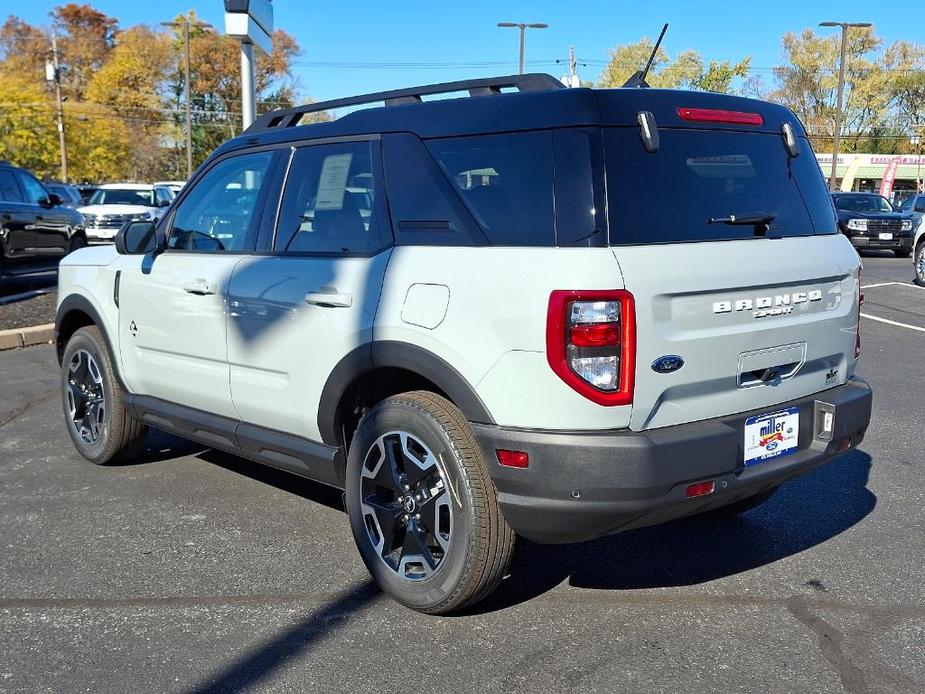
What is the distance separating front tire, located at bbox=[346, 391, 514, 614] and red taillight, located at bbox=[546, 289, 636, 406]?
49cm

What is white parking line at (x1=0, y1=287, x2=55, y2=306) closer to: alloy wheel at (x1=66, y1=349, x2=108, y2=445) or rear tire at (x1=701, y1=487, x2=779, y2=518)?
alloy wheel at (x1=66, y1=349, x2=108, y2=445)

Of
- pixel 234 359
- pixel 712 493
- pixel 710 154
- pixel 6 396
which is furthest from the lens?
pixel 6 396

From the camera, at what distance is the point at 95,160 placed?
5784 centimetres

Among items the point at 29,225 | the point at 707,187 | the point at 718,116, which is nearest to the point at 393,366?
the point at 707,187

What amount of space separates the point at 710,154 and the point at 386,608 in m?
2.12

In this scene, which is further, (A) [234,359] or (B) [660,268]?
(A) [234,359]

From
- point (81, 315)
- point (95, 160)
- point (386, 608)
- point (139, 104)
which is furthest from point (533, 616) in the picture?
point (139, 104)

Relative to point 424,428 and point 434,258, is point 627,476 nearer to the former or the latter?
point 424,428

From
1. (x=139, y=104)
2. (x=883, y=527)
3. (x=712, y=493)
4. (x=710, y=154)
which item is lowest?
(x=883, y=527)

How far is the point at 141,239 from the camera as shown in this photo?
4.74m

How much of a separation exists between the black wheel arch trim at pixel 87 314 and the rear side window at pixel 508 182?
2.62m

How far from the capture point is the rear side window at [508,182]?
3.08 meters

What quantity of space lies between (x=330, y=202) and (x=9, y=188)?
11620 millimetres

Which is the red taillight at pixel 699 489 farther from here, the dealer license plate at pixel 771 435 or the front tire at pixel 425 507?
the front tire at pixel 425 507
